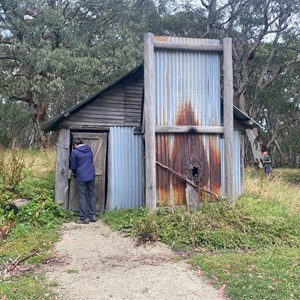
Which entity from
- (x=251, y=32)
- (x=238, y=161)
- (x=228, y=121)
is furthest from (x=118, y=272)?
(x=251, y=32)

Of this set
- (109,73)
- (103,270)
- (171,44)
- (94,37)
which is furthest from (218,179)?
(94,37)

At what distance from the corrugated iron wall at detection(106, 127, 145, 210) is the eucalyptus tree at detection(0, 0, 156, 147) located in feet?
20.4

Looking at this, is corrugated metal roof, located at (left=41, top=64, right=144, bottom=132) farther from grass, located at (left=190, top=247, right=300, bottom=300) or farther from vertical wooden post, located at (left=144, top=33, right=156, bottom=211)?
grass, located at (left=190, top=247, right=300, bottom=300)

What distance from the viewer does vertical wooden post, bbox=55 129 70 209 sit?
936 centimetres

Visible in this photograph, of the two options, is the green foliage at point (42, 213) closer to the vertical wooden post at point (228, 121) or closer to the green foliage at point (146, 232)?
the green foliage at point (146, 232)

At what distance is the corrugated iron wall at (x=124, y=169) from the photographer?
9570 millimetres

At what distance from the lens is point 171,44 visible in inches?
322

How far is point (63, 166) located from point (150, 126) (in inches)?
115

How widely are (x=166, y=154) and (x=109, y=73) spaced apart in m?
9.83

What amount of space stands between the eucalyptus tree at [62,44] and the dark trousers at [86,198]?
745 centimetres

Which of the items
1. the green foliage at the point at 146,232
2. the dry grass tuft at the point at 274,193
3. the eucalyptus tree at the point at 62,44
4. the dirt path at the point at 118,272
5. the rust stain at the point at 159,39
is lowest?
the dirt path at the point at 118,272

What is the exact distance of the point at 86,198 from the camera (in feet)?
28.5

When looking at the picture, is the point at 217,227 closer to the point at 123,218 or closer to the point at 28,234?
the point at 123,218

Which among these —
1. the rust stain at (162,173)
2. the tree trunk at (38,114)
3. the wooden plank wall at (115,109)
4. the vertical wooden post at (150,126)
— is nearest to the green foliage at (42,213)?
the wooden plank wall at (115,109)
